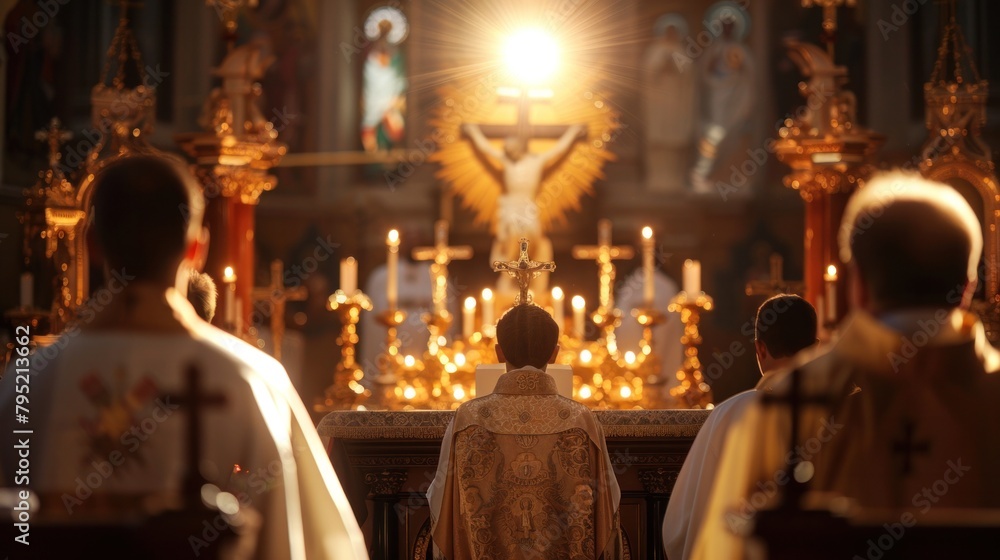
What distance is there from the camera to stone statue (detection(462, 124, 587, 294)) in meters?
9.84

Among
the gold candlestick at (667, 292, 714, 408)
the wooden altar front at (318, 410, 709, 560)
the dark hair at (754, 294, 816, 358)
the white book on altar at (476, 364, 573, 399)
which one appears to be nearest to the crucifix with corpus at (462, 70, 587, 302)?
the gold candlestick at (667, 292, 714, 408)

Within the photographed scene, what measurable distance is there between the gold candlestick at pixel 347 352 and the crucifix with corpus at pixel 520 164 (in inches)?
76.5

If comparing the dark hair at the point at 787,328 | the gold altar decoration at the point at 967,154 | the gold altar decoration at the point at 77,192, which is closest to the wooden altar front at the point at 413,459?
the dark hair at the point at 787,328

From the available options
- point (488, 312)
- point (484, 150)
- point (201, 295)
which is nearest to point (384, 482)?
point (201, 295)

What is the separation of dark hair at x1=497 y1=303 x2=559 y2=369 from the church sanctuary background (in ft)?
11.2

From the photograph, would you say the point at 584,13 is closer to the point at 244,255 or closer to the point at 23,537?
the point at 244,255

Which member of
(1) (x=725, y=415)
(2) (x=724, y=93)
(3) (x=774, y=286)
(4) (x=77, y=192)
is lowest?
(1) (x=725, y=415)

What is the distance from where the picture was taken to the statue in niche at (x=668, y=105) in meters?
12.8

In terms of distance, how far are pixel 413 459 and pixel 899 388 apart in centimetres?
372

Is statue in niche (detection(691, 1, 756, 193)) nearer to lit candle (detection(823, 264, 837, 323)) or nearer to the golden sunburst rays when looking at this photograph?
the golden sunburst rays

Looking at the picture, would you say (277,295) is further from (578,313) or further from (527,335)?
(527,335)

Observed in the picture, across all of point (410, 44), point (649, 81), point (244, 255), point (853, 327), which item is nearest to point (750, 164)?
point (649, 81)

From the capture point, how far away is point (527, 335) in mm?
4504

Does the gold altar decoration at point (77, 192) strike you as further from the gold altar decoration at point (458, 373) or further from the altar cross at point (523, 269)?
the altar cross at point (523, 269)
